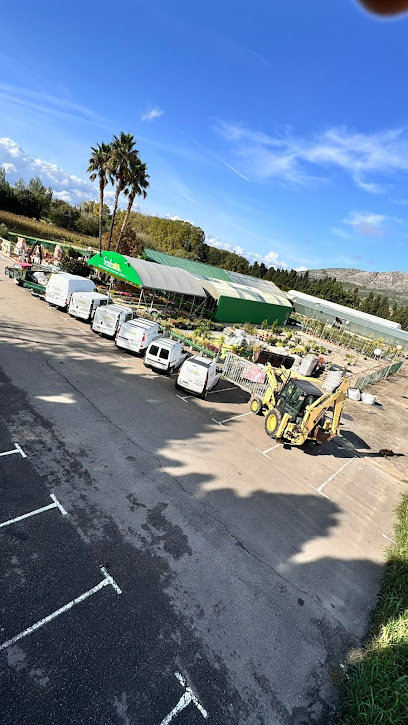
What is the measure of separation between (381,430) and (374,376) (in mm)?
14430

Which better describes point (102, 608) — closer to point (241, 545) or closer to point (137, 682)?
point (137, 682)

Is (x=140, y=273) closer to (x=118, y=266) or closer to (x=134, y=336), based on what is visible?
(x=118, y=266)

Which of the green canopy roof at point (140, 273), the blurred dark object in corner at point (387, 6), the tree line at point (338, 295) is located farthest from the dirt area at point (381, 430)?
the tree line at point (338, 295)

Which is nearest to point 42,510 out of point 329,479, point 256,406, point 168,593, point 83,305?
point 168,593

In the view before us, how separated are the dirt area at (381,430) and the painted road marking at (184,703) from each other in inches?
487

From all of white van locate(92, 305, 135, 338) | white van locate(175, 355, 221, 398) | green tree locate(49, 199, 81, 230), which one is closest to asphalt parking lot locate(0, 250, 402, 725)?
white van locate(175, 355, 221, 398)

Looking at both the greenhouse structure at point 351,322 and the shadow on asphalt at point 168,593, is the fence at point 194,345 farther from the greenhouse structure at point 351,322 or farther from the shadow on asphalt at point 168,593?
the greenhouse structure at point 351,322

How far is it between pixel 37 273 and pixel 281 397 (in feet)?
71.4

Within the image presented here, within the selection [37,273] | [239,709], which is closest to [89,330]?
[37,273]

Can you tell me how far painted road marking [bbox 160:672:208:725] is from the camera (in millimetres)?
4629

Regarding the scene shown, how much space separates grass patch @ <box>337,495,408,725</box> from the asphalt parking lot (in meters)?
0.35

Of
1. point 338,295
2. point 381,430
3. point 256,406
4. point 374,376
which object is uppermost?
point 338,295

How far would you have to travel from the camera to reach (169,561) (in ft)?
22.7

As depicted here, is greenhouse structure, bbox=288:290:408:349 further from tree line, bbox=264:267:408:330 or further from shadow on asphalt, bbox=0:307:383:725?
shadow on asphalt, bbox=0:307:383:725
